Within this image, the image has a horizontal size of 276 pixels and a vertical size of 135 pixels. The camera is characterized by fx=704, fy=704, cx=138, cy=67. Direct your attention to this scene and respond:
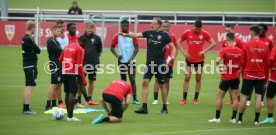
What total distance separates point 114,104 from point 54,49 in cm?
310

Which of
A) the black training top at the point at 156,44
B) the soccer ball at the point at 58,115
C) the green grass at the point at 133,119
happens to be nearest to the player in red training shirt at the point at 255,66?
the green grass at the point at 133,119

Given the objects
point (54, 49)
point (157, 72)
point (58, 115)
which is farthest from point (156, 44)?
point (58, 115)

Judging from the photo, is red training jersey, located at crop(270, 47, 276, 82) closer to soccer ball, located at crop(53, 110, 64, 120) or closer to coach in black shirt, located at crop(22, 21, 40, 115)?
soccer ball, located at crop(53, 110, 64, 120)

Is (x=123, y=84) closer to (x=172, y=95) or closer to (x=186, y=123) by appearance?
(x=186, y=123)

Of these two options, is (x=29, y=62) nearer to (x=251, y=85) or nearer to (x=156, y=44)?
(x=156, y=44)

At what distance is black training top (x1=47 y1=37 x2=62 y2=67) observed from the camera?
18422 mm

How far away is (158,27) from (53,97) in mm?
3318

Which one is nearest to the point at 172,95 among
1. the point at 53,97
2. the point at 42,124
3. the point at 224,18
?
the point at 53,97

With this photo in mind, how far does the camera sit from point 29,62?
58.1ft

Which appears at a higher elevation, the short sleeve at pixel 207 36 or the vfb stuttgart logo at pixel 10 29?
the short sleeve at pixel 207 36

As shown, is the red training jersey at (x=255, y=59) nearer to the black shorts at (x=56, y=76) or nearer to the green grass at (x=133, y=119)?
the green grass at (x=133, y=119)

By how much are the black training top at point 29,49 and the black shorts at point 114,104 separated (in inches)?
98.1

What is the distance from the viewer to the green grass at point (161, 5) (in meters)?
56.4

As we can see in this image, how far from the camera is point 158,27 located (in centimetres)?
1833
